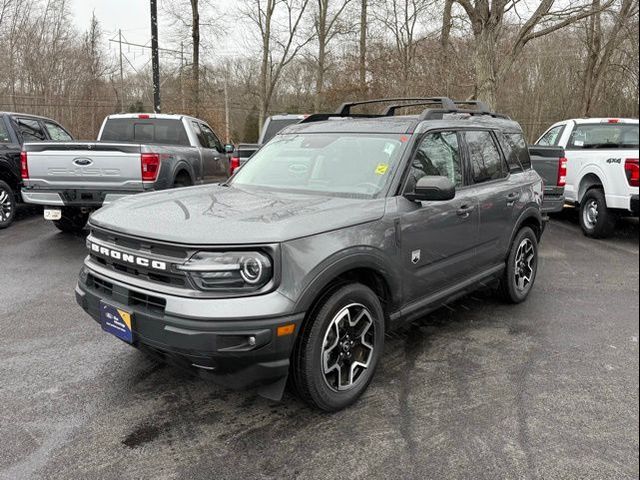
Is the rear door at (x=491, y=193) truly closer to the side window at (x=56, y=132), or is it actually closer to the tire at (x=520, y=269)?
the tire at (x=520, y=269)

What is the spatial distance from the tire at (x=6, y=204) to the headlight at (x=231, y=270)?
25.1 feet

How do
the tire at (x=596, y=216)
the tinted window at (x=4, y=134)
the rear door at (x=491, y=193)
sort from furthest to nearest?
1. the tinted window at (x=4, y=134)
2. the tire at (x=596, y=216)
3. the rear door at (x=491, y=193)

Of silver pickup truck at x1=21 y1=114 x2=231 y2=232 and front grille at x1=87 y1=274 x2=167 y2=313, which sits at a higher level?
silver pickup truck at x1=21 y1=114 x2=231 y2=232

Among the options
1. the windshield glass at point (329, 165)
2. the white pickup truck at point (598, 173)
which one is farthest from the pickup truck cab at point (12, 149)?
the white pickup truck at point (598, 173)

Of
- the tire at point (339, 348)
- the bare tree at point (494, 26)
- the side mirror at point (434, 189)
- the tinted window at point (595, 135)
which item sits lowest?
the tire at point (339, 348)

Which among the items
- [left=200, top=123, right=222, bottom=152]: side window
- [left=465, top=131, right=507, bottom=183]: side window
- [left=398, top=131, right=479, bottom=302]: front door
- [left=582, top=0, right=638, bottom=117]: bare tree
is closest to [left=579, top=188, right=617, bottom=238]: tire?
[left=465, top=131, right=507, bottom=183]: side window

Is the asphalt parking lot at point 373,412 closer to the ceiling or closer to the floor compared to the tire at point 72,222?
closer to the floor

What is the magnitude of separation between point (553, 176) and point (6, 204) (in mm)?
9353

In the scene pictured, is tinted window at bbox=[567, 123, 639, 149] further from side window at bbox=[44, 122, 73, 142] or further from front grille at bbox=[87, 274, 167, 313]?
side window at bbox=[44, 122, 73, 142]

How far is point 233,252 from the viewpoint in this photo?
2662 mm

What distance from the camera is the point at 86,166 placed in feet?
22.5

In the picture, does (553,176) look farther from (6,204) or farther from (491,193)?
(6,204)

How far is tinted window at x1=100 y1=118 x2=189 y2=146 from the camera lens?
941 cm

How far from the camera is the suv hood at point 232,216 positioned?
8.93 ft
